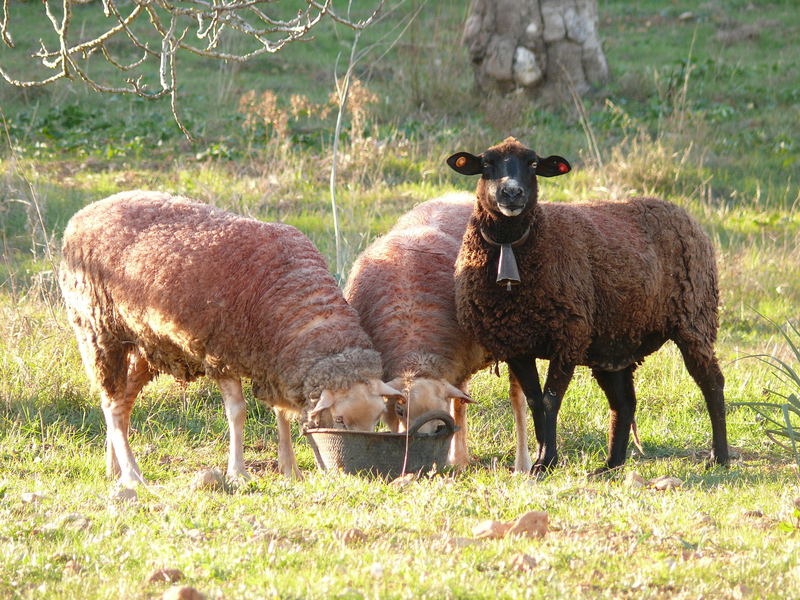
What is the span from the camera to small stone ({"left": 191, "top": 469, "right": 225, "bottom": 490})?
17.2 ft

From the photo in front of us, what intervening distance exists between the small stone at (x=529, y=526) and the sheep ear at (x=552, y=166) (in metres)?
Answer: 2.25

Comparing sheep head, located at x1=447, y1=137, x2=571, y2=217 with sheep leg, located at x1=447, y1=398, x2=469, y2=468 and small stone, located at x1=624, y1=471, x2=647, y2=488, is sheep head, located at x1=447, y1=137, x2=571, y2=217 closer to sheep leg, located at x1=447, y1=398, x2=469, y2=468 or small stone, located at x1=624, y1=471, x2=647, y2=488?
sheep leg, located at x1=447, y1=398, x2=469, y2=468

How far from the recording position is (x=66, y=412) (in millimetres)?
7023

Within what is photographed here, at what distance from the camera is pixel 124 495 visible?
510 cm

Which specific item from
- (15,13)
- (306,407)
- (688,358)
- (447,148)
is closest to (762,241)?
(447,148)

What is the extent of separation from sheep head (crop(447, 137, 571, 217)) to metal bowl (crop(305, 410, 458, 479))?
3.88ft

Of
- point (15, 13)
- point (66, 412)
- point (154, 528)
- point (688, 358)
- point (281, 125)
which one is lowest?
point (66, 412)

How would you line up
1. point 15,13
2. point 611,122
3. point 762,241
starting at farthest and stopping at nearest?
point 15,13 < point 611,122 < point 762,241

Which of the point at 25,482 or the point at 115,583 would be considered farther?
the point at 25,482

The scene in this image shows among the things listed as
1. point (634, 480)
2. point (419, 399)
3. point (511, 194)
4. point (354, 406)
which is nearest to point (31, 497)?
point (354, 406)

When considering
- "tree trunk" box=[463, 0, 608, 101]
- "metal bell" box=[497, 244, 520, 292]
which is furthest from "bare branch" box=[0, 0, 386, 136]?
"tree trunk" box=[463, 0, 608, 101]

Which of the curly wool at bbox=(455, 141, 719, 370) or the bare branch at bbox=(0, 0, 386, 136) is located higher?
the bare branch at bbox=(0, 0, 386, 136)

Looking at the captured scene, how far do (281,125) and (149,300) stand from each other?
19.1 ft

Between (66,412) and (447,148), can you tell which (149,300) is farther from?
(447,148)
